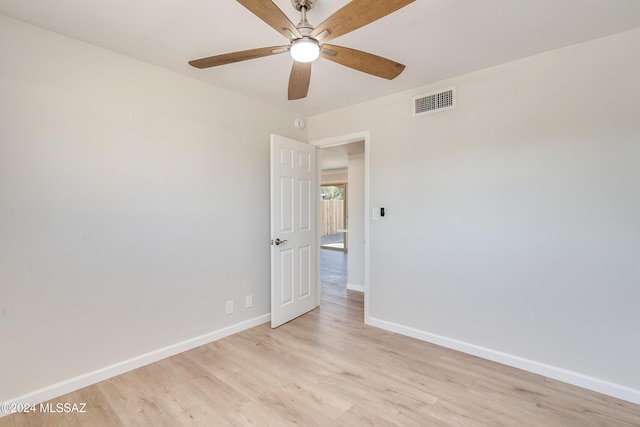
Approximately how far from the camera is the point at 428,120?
9.09 feet

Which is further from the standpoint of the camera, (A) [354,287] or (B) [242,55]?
(A) [354,287]

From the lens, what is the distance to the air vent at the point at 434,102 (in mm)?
2604

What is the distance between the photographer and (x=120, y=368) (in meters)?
2.20

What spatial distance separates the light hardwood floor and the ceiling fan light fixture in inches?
83.6

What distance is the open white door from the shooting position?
3055 mm

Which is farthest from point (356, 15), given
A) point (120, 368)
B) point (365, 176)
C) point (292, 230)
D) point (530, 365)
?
point (120, 368)

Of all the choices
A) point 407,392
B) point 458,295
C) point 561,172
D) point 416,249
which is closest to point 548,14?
point 561,172

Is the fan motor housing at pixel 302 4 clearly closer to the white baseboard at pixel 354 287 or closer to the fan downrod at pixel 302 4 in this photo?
the fan downrod at pixel 302 4

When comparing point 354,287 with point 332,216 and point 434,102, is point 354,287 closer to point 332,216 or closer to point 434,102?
point 434,102

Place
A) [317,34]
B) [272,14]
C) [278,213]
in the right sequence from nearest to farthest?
1. [272,14]
2. [317,34]
3. [278,213]

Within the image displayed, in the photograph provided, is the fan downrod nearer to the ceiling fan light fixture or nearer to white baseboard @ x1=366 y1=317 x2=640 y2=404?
the ceiling fan light fixture

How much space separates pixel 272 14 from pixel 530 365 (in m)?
3.01

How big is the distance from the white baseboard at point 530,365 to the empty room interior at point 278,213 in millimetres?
14

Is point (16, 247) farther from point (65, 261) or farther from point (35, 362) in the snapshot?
point (35, 362)
